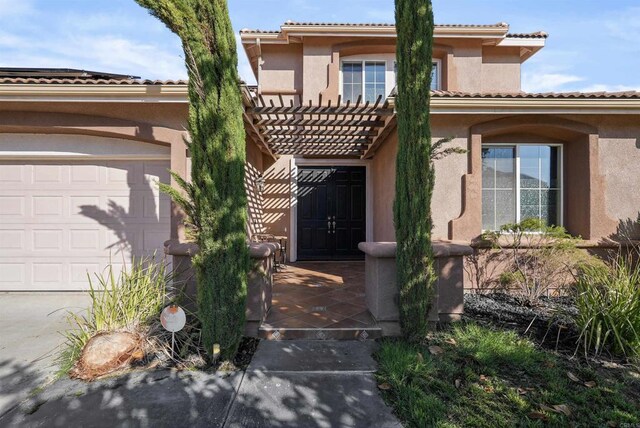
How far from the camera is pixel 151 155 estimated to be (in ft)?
18.9

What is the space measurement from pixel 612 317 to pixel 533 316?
112 centimetres

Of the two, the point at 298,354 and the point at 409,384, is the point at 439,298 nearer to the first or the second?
the point at 409,384

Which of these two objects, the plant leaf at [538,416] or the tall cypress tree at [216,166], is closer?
the plant leaf at [538,416]

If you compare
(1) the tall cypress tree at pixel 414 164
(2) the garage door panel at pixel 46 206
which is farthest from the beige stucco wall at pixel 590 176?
(2) the garage door panel at pixel 46 206

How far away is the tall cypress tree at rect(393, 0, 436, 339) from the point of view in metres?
3.56

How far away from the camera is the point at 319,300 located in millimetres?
5043

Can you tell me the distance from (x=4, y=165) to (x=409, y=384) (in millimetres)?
7970

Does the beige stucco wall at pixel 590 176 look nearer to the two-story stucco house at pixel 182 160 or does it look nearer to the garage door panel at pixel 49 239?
the two-story stucco house at pixel 182 160

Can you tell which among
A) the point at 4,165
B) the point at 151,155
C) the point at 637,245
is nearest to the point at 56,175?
the point at 4,165

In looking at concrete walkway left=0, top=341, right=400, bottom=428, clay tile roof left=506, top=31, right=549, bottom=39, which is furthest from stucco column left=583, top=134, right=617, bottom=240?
concrete walkway left=0, top=341, right=400, bottom=428

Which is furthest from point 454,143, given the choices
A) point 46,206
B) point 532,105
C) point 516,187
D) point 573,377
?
point 46,206

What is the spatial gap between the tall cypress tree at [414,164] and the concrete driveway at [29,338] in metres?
3.99

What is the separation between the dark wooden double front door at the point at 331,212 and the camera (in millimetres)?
9273

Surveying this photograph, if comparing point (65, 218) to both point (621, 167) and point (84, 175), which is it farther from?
point (621, 167)
